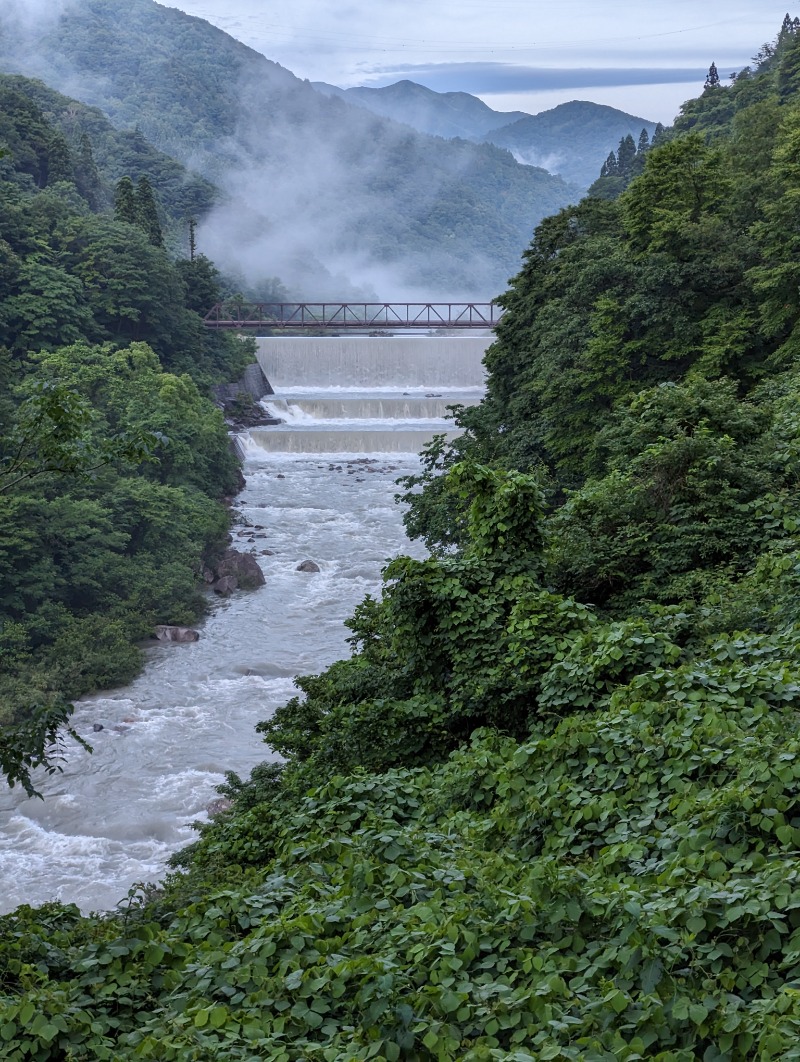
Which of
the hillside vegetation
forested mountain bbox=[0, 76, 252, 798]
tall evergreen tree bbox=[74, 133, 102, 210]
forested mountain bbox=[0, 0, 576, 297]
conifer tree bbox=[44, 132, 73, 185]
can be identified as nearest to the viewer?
the hillside vegetation

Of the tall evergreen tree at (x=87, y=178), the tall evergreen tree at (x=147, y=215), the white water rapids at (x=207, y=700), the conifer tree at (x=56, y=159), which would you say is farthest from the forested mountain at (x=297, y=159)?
the white water rapids at (x=207, y=700)

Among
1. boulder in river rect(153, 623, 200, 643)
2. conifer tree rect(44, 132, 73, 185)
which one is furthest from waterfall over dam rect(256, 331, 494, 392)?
boulder in river rect(153, 623, 200, 643)

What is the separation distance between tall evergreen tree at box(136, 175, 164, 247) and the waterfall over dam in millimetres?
7390

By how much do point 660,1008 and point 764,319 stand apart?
16983 mm

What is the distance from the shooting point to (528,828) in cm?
598

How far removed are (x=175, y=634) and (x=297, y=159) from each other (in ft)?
369

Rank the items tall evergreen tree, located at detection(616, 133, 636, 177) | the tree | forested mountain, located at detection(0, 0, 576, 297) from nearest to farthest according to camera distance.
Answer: the tree
tall evergreen tree, located at detection(616, 133, 636, 177)
forested mountain, located at detection(0, 0, 576, 297)

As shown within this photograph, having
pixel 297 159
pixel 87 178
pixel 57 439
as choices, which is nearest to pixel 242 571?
pixel 57 439

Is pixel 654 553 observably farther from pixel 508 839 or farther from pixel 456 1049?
pixel 456 1049

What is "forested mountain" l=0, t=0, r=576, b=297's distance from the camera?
109062 millimetres

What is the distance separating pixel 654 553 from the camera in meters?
10.8

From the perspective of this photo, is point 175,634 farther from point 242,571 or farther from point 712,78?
point 712,78

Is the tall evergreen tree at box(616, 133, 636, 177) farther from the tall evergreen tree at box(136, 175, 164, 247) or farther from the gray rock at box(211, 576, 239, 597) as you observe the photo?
the gray rock at box(211, 576, 239, 597)

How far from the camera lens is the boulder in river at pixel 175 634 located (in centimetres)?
2286
